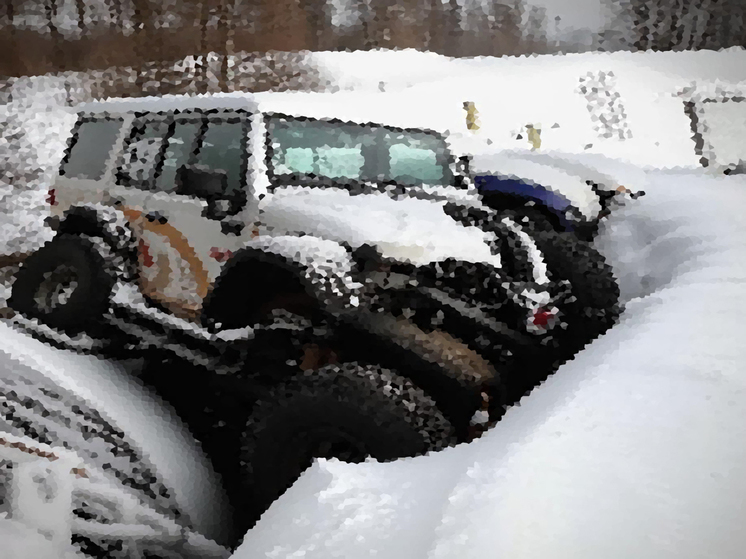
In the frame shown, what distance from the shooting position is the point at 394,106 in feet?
3.55

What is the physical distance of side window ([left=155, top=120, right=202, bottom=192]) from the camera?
3.24ft

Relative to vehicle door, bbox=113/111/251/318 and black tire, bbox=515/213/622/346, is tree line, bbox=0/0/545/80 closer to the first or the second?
vehicle door, bbox=113/111/251/318

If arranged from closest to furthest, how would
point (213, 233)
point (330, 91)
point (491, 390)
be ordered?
point (491, 390) < point (213, 233) < point (330, 91)

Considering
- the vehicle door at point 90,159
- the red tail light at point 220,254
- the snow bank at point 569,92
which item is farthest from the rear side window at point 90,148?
the snow bank at point 569,92

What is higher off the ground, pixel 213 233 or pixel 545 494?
pixel 213 233

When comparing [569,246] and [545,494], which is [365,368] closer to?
[545,494]

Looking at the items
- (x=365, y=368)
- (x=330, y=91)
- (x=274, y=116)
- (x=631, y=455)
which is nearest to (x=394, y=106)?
(x=330, y=91)

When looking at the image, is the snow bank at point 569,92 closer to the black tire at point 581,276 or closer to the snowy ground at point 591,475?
the black tire at point 581,276

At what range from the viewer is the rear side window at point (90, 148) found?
3.35 feet

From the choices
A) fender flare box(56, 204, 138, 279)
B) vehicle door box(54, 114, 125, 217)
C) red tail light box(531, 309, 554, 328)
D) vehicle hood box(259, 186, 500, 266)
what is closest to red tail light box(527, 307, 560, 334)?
red tail light box(531, 309, 554, 328)

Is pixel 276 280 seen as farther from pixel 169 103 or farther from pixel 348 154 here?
pixel 169 103

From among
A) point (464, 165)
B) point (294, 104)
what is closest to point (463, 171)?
point (464, 165)

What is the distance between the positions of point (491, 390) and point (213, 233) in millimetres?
498

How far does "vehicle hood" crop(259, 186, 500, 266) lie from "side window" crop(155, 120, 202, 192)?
169 millimetres
